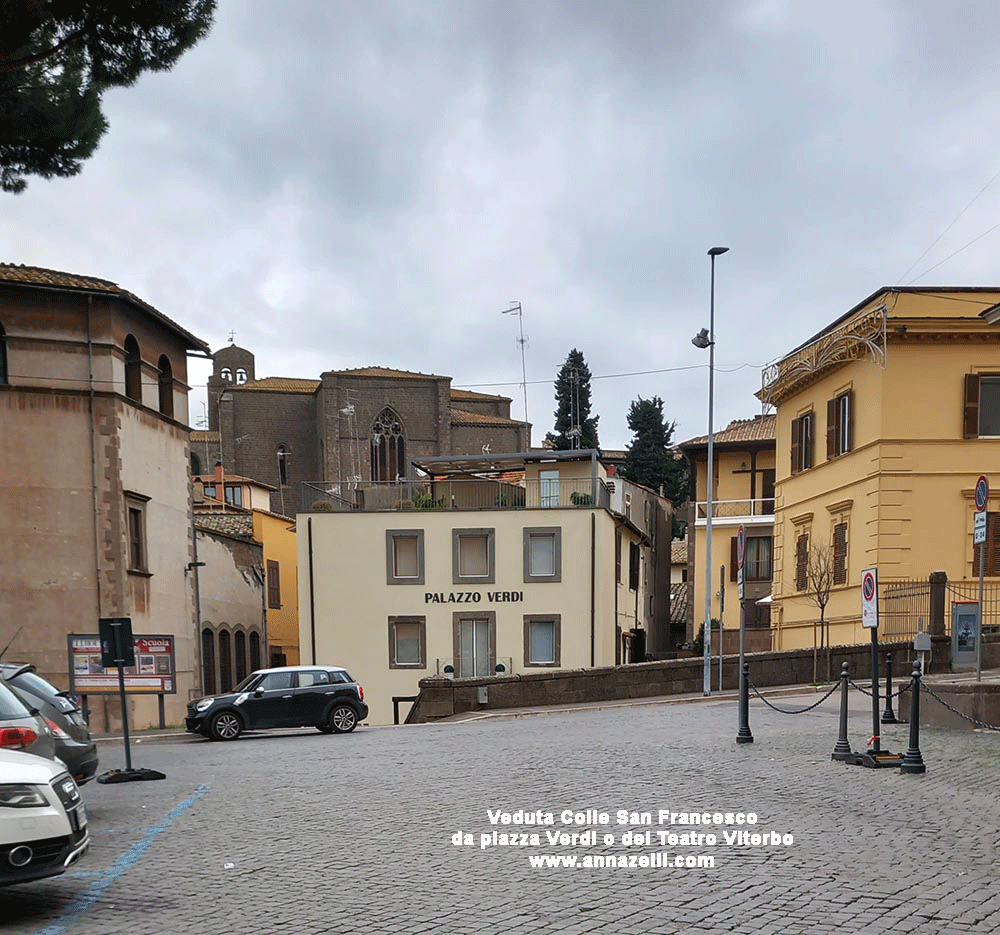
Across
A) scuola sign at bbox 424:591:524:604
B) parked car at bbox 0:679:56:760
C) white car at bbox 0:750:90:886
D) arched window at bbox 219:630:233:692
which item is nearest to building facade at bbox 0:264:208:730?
arched window at bbox 219:630:233:692

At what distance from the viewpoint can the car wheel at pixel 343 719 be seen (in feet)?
82.0

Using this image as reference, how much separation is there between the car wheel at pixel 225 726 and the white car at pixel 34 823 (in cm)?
1778

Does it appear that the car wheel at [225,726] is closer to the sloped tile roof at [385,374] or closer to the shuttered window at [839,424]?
the shuttered window at [839,424]

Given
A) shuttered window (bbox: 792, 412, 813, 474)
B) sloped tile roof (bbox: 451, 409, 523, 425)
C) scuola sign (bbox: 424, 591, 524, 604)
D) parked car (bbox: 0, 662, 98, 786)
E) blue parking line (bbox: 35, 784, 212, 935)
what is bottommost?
blue parking line (bbox: 35, 784, 212, 935)

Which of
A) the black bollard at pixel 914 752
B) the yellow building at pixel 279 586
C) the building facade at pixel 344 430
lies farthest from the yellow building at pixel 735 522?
the black bollard at pixel 914 752

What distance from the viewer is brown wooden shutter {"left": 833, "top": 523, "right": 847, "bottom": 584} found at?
3300 cm

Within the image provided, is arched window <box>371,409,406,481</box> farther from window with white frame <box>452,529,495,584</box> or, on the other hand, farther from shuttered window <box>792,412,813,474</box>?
shuttered window <box>792,412,813,474</box>

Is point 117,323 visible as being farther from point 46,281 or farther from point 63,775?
point 63,775

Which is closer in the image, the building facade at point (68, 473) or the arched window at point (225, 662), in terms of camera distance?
the building facade at point (68, 473)

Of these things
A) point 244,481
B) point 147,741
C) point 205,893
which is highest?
point 244,481

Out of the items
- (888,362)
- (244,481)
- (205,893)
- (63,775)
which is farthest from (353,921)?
(244,481)

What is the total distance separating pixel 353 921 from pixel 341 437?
2703 inches

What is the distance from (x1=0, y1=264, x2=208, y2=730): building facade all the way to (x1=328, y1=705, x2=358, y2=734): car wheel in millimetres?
7575

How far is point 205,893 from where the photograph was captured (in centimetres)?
777
